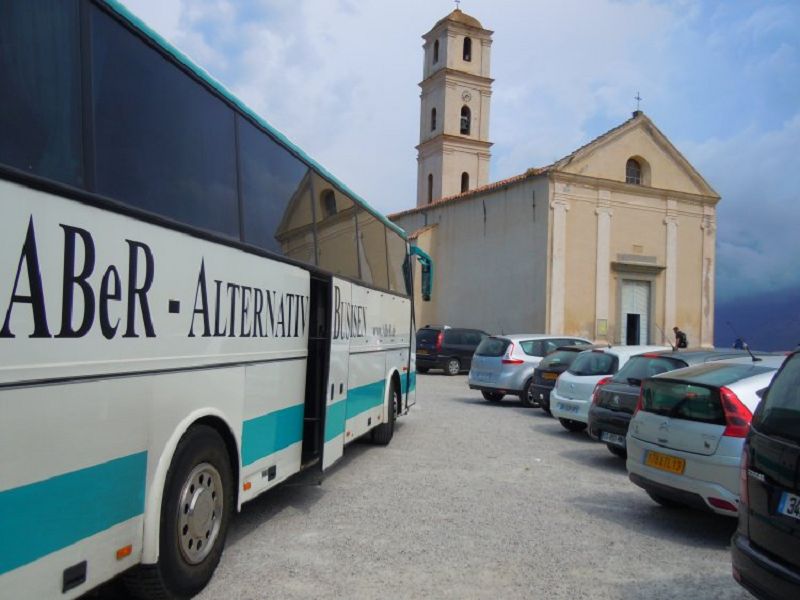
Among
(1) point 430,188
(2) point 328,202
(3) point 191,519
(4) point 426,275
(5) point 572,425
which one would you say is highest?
(1) point 430,188

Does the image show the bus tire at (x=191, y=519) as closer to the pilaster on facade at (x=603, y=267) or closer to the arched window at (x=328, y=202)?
the arched window at (x=328, y=202)

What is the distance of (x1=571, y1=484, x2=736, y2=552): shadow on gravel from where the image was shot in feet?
19.9

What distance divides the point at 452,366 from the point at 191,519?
67.4ft

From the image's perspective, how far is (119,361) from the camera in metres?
3.54

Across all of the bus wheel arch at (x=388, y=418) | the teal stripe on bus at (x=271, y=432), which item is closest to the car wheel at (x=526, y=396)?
the bus wheel arch at (x=388, y=418)


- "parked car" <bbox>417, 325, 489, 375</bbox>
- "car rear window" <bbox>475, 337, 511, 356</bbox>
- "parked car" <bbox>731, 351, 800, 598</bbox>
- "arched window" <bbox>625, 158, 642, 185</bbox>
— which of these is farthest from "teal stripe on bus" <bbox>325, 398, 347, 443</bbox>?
"arched window" <bbox>625, 158, 642, 185</bbox>

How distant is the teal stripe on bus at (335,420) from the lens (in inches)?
269

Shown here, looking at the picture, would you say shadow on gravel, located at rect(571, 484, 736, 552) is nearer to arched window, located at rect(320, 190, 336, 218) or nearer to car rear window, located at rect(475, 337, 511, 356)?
arched window, located at rect(320, 190, 336, 218)

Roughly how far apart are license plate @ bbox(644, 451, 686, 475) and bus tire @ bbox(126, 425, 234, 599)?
373 centimetres

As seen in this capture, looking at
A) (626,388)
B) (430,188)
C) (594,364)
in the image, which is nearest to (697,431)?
(626,388)

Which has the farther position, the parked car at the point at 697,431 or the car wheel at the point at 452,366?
the car wheel at the point at 452,366

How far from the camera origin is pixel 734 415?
590 cm

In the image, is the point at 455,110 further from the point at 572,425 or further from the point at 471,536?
the point at 471,536

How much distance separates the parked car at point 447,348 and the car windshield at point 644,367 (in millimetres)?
15293
